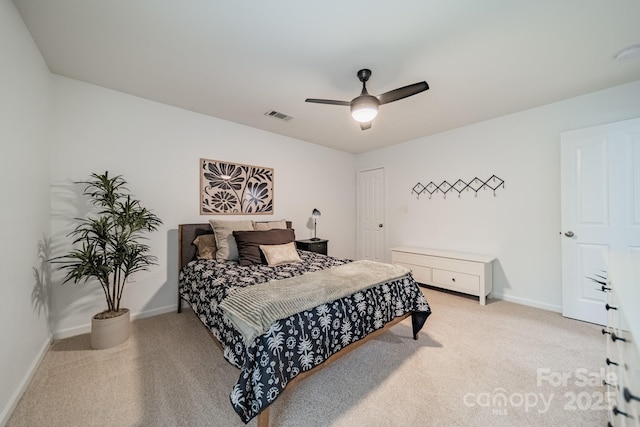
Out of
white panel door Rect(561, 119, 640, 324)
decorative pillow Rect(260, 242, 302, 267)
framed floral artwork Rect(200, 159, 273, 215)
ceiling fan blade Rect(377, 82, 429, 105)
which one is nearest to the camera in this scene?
ceiling fan blade Rect(377, 82, 429, 105)

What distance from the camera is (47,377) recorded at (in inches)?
72.1

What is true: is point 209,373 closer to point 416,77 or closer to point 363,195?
point 416,77

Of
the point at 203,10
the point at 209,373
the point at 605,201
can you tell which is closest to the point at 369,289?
the point at 209,373

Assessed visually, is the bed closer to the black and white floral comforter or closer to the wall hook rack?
the black and white floral comforter

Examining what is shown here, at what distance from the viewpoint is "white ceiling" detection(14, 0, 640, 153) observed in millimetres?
1623

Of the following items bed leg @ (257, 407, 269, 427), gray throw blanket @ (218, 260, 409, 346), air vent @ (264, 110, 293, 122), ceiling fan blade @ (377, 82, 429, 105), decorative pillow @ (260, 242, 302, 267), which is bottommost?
bed leg @ (257, 407, 269, 427)

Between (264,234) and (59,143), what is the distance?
83.4 inches

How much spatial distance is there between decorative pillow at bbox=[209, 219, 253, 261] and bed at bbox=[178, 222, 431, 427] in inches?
5.6

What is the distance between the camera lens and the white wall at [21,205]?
4.97 feet

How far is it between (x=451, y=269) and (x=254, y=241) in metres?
2.70

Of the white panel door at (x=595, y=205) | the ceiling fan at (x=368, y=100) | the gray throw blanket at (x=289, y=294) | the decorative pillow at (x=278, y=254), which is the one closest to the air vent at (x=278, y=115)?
the ceiling fan at (x=368, y=100)

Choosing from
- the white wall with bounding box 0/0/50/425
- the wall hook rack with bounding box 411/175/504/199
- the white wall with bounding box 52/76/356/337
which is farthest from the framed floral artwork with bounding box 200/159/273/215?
the wall hook rack with bounding box 411/175/504/199

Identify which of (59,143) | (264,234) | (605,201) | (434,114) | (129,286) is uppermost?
(434,114)

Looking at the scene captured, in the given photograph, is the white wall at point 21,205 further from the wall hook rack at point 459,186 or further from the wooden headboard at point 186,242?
the wall hook rack at point 459,186
